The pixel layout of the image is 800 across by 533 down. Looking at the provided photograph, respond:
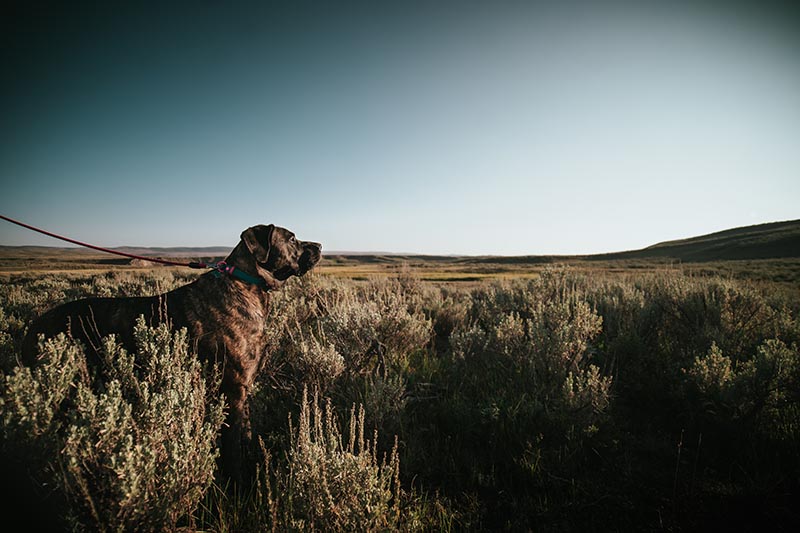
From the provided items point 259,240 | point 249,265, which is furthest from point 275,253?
point 249,265

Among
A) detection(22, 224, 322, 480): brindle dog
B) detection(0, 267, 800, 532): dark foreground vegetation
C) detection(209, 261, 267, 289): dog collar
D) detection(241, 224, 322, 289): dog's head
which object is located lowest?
detection(0, 267, 800, 532): dark foreground vegetation

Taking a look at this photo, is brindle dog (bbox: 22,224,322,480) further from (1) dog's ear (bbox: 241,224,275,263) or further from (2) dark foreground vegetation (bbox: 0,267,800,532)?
(2) dark foreground vegetation (bbox: 0,267,800,532)

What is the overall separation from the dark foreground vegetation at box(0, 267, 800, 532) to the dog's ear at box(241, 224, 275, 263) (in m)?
1.17

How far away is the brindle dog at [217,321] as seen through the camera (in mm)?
2740

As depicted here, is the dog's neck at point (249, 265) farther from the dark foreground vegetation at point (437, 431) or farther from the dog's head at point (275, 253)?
the dark foreground vegetation at point (437, 431)

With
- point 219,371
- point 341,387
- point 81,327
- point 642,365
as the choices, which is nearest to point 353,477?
point 219,371

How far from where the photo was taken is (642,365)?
457 cm

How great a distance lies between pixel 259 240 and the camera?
3623 millimetres

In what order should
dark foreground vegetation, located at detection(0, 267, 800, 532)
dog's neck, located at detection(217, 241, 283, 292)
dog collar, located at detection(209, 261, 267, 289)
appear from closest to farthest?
1. dark foreground vegetation, located at detection(0, 267, 800, 532)
2. dog collar, located at detection(209, 261, 267, 289)
3. dog's neck, located at detection(217, 241, 283, 292)

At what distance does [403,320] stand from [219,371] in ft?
8.87

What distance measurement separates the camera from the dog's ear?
3.49m

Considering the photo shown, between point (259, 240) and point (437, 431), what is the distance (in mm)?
3010

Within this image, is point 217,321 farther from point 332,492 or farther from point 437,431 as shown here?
point 437,431

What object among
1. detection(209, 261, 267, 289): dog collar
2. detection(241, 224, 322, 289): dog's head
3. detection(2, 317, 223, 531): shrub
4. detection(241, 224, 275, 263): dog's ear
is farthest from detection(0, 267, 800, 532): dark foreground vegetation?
detection(241, 224, 275, 263): dog's ear
